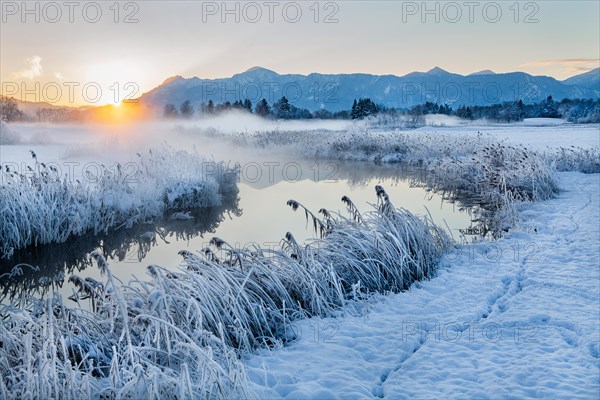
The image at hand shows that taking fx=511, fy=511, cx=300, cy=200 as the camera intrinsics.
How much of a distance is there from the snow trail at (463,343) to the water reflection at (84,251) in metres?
3.71

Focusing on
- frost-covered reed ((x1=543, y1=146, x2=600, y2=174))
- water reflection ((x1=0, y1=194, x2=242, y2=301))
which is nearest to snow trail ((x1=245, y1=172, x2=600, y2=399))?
water reflection ((x1=0, y1=194, x2=242, y2=301))

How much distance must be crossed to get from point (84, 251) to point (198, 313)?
219 inches

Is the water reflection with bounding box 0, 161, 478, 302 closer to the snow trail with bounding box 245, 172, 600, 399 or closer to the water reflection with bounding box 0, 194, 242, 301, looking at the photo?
the water reflection with bounding box 0, 194, 242, 301

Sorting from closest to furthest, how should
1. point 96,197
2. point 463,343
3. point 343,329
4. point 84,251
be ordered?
point 463,343
point 343,329
point 84,251
point 96,197

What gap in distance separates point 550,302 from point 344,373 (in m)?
2.59

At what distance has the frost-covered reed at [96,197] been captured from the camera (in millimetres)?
8328

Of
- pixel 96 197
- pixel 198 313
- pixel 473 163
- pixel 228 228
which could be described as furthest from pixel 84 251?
pixel 473 163

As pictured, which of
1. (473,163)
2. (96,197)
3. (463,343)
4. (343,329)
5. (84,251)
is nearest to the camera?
(463,343)

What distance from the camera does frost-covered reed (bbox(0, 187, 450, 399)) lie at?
3109mm

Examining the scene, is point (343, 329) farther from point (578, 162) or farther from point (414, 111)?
point (414, 111)

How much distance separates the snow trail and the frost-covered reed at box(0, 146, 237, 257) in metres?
5.77

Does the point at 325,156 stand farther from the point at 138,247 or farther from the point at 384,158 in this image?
the point at 138,247

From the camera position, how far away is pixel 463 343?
4238 millimetres

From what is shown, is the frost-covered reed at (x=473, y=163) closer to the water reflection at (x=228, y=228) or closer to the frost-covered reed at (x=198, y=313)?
the water reflection at (x=228, y=228)
